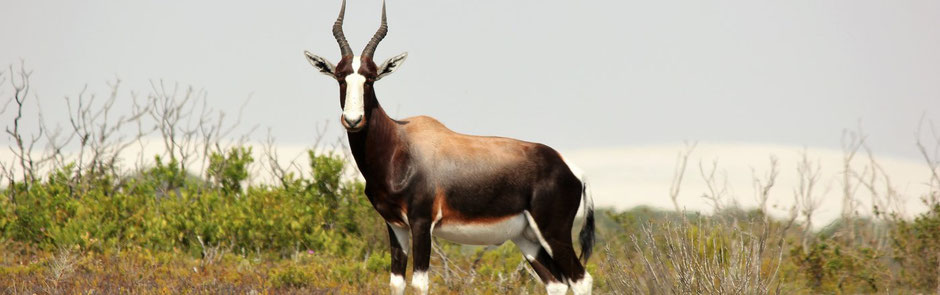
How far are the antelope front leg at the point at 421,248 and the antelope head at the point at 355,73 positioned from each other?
941 millimetres

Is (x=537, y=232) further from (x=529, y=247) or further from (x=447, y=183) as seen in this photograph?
(x=447, y=183)

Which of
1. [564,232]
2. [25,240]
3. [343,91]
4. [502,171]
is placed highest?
[343,91]

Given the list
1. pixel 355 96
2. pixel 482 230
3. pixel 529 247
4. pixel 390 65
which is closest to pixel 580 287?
pixel 529 247

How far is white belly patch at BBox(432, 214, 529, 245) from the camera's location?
8.34m

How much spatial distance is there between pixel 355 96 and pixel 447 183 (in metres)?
1.10

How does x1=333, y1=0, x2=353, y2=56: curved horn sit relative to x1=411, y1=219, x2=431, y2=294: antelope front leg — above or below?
above

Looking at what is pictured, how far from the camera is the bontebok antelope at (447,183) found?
8.09 meters

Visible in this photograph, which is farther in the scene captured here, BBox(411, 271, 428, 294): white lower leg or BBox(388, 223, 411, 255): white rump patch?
BBox(388, 223, 411, 255): white rump patch

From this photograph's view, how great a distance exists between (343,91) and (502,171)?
1.57m

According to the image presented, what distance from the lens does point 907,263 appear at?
532 inches

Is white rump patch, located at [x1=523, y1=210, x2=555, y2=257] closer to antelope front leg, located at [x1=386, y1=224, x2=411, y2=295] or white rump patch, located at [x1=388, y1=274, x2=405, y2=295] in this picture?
antelope front leg, located at [x1=386, y1=224, x2=411, y2=295]

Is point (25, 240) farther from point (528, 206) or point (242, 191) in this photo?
point (528, 206)

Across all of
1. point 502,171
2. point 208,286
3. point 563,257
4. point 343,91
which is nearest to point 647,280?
point 563,257

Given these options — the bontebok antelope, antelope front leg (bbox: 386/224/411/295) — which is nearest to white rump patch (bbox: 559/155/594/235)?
the bontebok antelope
